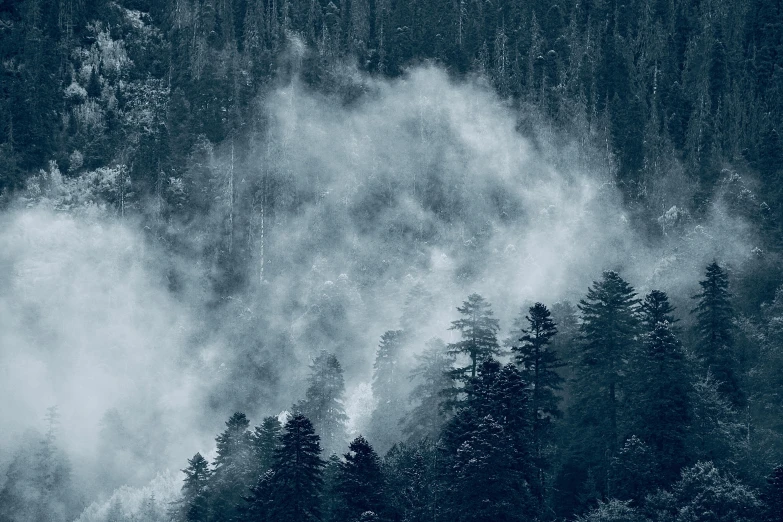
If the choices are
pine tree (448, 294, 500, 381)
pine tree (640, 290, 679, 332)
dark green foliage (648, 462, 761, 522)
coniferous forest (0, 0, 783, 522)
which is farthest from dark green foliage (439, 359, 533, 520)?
pine tree (448, 294, 500, 381)

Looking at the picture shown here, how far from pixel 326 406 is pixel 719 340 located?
117 feet

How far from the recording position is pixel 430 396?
75.9 metres

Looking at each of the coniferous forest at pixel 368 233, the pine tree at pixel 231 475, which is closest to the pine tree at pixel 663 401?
the coniferous forest at pixel 368 233

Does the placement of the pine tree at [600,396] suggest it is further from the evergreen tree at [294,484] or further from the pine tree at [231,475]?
the pine tree at [231,475]

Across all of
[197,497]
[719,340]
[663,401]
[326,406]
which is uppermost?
[326,406]

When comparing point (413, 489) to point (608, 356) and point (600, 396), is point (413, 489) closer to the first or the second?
point (600, 396)

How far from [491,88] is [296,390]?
70750mm

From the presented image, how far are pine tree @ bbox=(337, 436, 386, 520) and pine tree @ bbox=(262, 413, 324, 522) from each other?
159 centimetres

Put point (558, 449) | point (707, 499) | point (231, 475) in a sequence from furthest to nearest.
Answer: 1. point (231, 475)
2. point (558, 449)
3. point (707, 499)

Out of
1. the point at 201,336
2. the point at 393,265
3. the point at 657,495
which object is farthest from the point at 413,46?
the point at 657,495

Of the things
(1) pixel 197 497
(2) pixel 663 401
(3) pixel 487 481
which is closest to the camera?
(3) pixel 487 481

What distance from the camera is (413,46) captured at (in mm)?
184500

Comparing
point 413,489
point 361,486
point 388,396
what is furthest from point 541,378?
point 388,396

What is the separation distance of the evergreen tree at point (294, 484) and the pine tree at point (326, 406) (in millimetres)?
32471
